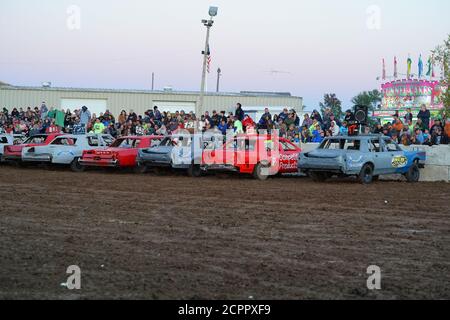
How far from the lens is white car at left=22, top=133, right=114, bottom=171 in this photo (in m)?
23.5

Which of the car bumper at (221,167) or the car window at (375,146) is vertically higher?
the car window at (375,146)

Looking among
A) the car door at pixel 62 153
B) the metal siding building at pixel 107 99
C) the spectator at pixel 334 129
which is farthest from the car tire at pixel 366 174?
the metal siding building at pixel 107 99

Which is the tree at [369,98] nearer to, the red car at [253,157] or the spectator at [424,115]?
the spectator at [424,115]

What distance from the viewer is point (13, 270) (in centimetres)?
742

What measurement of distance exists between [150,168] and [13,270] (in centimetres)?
1612

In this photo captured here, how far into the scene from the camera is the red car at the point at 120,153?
2223 centimetres

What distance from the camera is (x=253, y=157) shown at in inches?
806

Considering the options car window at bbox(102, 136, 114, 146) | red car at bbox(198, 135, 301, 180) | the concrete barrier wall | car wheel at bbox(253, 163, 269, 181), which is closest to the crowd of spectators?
the concrete barrier wall

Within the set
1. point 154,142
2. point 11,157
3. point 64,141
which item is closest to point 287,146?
point 154,142

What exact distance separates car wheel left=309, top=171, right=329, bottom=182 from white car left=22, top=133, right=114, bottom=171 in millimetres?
7620

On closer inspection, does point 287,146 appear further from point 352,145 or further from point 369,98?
point 369,98

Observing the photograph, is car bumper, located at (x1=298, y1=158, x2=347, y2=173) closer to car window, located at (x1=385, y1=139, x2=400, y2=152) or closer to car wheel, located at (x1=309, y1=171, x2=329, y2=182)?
car wheel, located at (x1=309, y1=171, x2=329, y2=182)

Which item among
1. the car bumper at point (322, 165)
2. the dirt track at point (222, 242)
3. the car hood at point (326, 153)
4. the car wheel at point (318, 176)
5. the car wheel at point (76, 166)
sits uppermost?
the car hood at point (326, 153)
